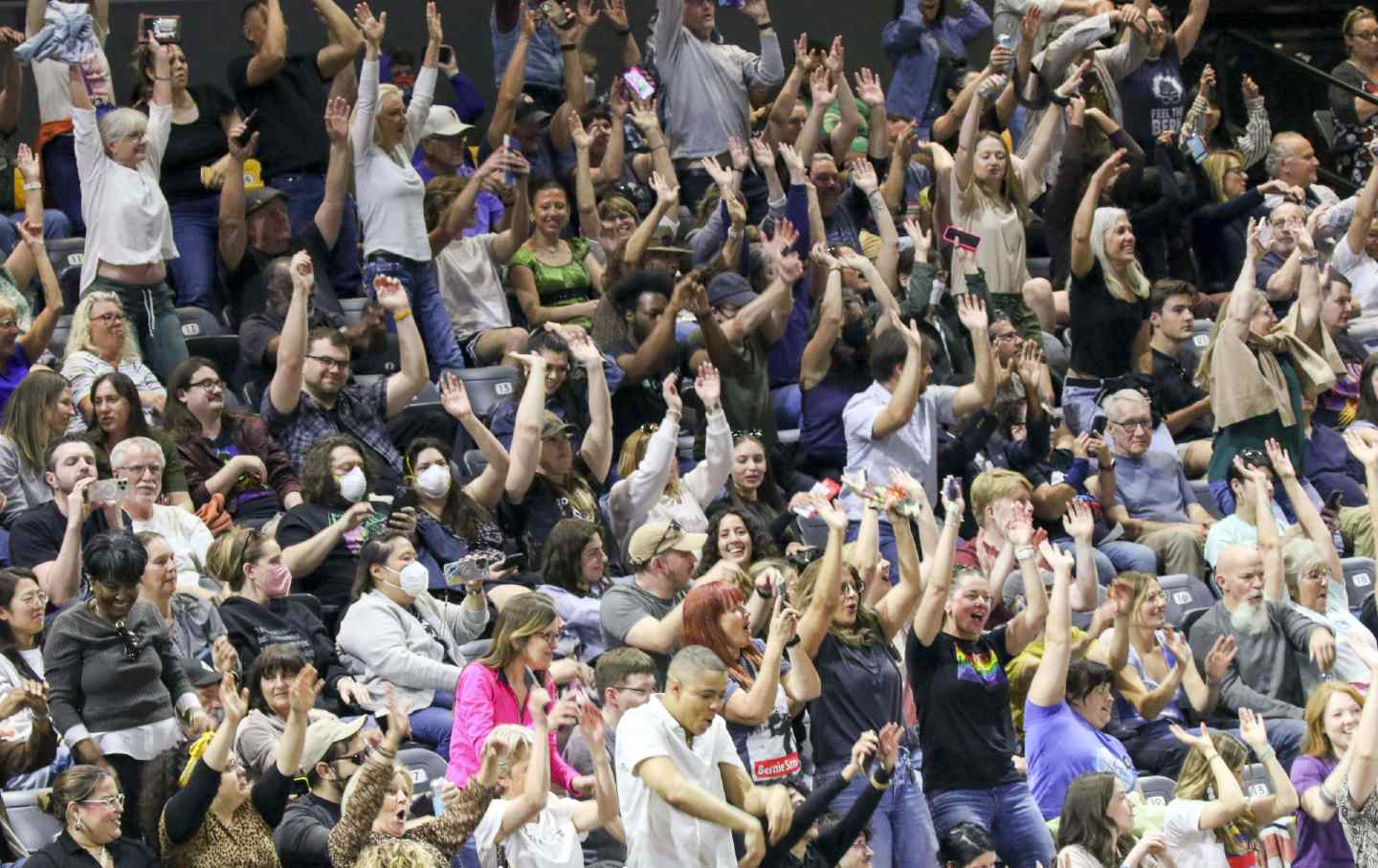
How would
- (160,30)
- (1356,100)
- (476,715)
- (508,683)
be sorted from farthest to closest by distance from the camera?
(1356,100) → (160,30) → (508,683) → (476,715)

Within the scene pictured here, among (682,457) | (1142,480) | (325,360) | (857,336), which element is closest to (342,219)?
(325,360)

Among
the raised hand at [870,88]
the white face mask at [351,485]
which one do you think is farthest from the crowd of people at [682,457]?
the raised hand at [870,88]

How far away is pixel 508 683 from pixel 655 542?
3.25 feet

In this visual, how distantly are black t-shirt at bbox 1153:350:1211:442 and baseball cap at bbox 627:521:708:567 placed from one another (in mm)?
3821

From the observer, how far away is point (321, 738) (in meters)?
7.01

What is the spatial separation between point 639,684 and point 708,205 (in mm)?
4615

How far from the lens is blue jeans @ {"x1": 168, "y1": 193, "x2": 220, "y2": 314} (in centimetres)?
1019

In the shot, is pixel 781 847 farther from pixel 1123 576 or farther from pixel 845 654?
pixel 1123 576

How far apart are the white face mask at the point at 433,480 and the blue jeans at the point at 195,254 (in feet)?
6.20

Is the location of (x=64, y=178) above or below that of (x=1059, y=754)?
above

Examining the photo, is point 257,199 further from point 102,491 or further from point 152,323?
point 102,491

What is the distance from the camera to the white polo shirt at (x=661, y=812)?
668 cm

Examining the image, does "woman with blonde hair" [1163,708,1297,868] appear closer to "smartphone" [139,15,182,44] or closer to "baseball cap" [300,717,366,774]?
"baseball cap" [300,717,366,774]

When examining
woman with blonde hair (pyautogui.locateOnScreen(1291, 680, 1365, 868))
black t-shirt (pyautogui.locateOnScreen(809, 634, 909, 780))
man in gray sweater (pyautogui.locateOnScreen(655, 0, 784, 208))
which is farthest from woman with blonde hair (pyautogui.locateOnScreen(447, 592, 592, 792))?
man in gray sweater (pyautogui.locateOnScreen(655, 0, 784, 208))
